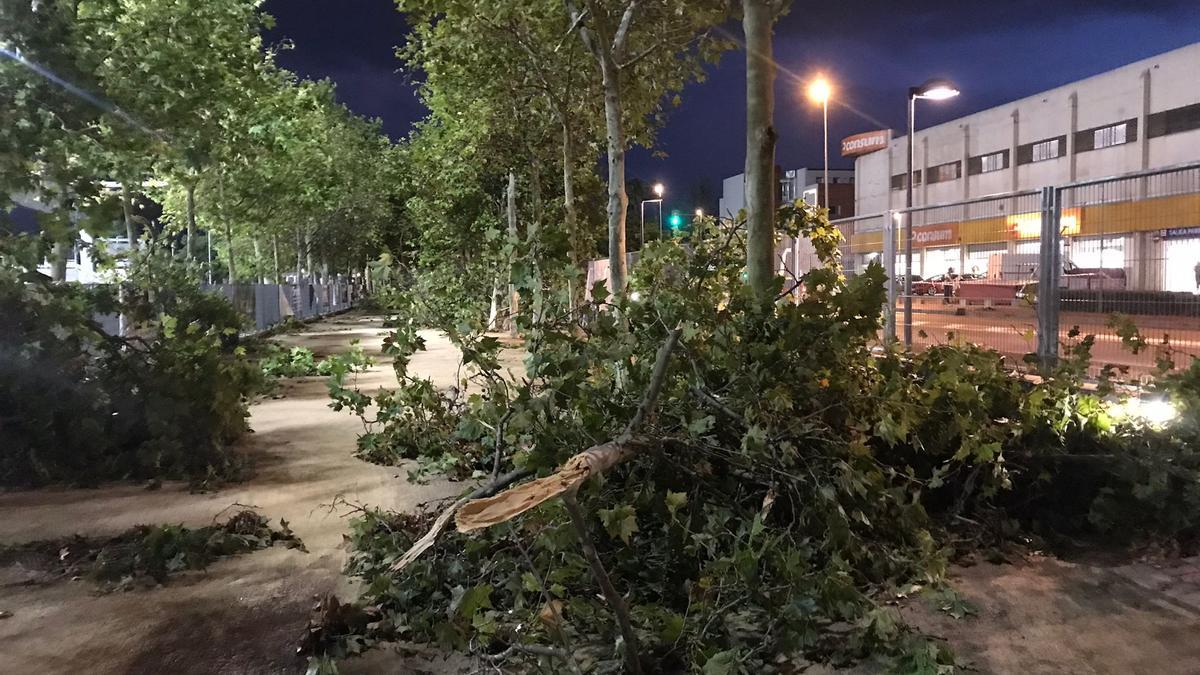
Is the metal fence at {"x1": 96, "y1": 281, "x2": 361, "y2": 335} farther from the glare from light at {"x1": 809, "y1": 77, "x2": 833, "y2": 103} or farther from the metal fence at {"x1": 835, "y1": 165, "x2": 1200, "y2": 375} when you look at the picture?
the glare from light at {"x1": 809, "y1": 77, "x2": 833, "y2": 103}

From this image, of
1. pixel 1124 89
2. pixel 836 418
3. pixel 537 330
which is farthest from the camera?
pixel 1124 89

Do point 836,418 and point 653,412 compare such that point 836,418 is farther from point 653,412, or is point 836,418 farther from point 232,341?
point 232,341

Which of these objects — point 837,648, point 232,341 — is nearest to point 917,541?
point 837,648

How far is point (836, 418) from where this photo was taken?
526 cm

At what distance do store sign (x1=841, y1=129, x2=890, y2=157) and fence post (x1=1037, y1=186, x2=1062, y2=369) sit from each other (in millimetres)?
49206

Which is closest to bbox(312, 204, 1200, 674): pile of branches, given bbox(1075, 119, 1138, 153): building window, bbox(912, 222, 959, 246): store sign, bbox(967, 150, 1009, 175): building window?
bbox(912, 222, 959, 246): store sign

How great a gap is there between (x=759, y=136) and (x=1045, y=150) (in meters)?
38.6

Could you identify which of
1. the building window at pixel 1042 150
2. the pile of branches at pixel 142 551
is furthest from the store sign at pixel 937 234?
the building window at pixel 1042 150

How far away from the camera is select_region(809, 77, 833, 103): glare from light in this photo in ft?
70.3

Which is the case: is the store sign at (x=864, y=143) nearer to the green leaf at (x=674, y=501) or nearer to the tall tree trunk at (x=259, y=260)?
the tall tree trunk at (x=259, y=260)

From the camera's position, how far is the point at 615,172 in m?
12.3

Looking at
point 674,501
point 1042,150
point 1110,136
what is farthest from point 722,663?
point 1042,150

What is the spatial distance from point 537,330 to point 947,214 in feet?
20.2

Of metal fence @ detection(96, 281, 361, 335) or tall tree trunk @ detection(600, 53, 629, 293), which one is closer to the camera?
tall tree trunk @ detection(600, 53, 629, 293)
